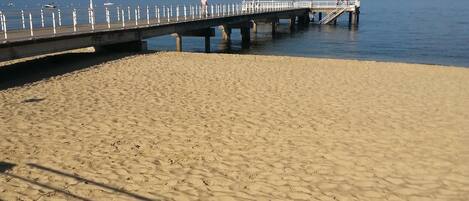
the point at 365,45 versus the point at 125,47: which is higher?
the point at 125,47

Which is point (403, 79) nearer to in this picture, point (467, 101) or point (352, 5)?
point (467, 101)

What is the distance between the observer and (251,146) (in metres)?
8.24

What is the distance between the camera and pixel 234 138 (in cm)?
870

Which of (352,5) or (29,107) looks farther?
(352,5)

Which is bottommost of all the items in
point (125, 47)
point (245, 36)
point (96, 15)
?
point (245, 36)

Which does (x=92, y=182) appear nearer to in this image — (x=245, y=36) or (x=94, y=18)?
(x=94, y=18)

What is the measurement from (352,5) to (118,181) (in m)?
52.8

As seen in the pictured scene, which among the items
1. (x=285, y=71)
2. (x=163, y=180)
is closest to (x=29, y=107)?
(x=163, y=180)

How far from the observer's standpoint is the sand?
21.1 feet

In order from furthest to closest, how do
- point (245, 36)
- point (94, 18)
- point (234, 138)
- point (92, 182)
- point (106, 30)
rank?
point (245, 36), point (94, 18), point (106, 30), point (234, 138), point (92, 182)

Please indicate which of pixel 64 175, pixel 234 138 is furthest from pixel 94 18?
pixel 64 175

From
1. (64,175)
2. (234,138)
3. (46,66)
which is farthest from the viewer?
(46,66)

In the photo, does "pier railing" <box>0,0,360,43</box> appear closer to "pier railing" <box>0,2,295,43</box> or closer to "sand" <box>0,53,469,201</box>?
"pier railing" <box>0,2,295,43</box>

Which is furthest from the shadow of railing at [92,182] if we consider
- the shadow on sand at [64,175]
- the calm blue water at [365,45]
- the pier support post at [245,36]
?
the pier support post at [245,36]
